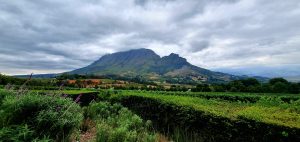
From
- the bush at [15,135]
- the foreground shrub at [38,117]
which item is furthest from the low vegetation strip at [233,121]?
the bush at [15,135]

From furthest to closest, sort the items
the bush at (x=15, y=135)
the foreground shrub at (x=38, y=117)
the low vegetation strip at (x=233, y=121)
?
the foreground shrub at (x=38, y=117)
the low vegetation strip at (x=233, y=121)
the bush at (x=15, y=135)

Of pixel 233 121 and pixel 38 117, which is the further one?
pixel 233 121

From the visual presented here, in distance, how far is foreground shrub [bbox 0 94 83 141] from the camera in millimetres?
5102

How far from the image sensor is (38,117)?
202 inches

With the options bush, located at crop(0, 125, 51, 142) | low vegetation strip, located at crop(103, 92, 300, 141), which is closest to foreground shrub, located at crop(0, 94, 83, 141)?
bush, located at crop(0, 125, 51, 142)

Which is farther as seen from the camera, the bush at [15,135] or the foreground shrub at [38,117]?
the foreground shrub at [38,117]

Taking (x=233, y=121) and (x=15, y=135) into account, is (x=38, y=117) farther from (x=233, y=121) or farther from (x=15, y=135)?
(x=233, y=121)

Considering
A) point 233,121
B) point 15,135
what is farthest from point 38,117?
point 233,121

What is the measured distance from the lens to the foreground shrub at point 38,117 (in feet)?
16.7

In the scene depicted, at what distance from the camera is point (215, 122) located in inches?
249

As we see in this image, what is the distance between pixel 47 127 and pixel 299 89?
49.6 m

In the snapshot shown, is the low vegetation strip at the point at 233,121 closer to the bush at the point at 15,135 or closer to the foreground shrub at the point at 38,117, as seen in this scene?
the foreground shrub at the point at 38,117

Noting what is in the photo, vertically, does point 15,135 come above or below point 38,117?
below

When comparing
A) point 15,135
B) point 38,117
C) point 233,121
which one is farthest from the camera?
point 233,121
